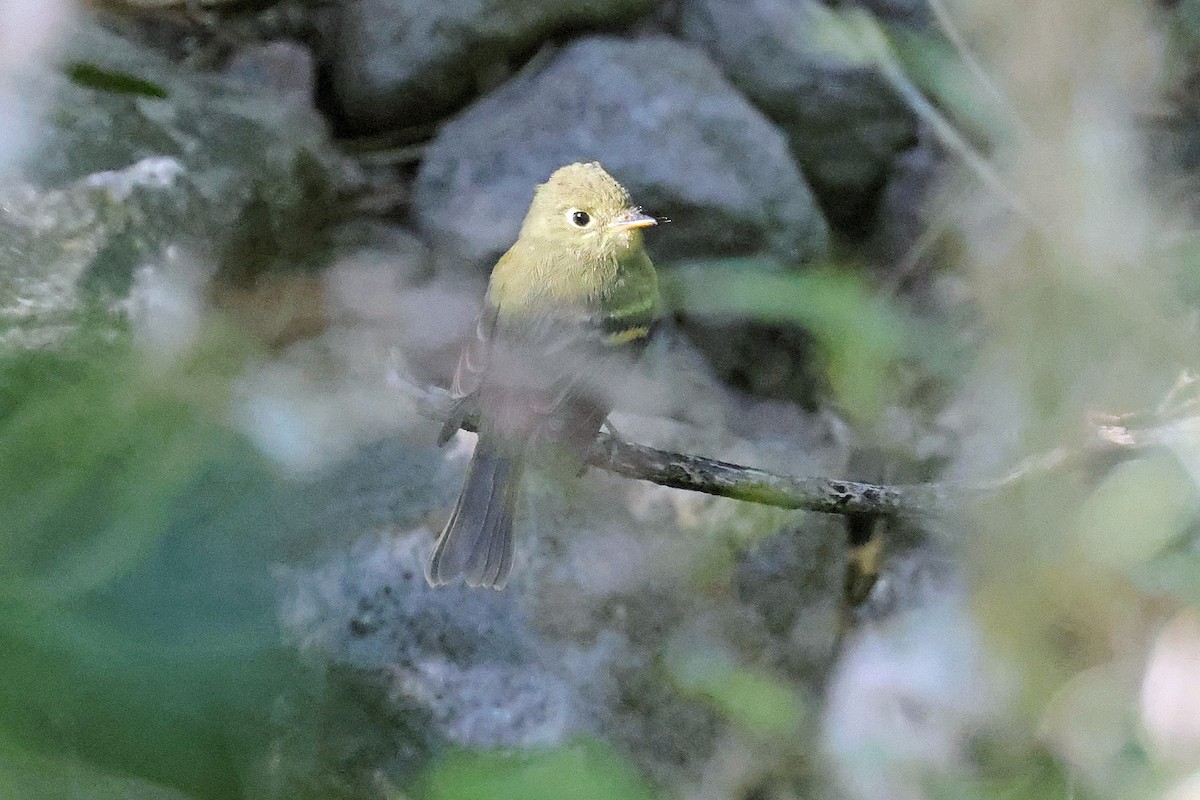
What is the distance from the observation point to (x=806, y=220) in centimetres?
229

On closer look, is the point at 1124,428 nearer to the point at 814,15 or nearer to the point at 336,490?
the point at 336,490

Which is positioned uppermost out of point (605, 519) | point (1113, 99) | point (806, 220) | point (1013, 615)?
point (1113, 99)

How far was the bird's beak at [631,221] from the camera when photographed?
1.44m

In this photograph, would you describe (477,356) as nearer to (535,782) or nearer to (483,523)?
(483,523)

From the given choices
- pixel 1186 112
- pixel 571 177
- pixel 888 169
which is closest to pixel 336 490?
Result: pixel 571 177

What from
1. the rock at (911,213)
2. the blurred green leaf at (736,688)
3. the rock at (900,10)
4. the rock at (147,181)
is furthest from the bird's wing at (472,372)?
the rock at (900,10)

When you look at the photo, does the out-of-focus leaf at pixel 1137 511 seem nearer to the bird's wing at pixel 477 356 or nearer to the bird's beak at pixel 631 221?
the bird's beak at pixel 631 221

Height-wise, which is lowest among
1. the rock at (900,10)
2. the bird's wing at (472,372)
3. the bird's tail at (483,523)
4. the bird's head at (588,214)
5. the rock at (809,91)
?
the bird's tail at (483,523)

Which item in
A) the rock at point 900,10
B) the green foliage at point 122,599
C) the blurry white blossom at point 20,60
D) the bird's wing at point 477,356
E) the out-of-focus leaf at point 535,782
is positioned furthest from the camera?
the rock at point 900,10

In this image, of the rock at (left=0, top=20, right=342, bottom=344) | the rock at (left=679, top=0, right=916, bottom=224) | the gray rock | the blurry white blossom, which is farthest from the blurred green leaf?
the rock at (left=679, top=0, right=916, bottom=224)

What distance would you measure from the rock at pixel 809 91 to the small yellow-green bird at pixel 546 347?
1095 millimetres

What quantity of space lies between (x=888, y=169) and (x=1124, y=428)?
1445mm

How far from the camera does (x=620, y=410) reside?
1939mm

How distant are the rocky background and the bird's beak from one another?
173 millimetres
